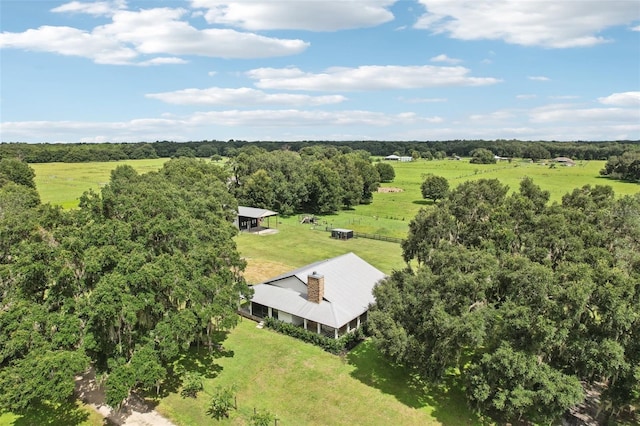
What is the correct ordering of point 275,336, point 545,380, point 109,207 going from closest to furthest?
point 545,380 < point 109,207 < point 275,336

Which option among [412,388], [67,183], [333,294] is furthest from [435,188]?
[67,183]

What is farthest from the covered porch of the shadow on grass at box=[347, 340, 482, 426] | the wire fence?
the wire fence

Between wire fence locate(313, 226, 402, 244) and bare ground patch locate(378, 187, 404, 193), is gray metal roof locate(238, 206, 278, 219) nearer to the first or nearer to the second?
wire fence locate(313, 226, 402, 244)

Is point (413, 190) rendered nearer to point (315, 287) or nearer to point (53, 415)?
point (315, 287)

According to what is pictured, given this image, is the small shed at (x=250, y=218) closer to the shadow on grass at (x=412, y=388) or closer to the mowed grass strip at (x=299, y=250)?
the mowed grass strip at (x=299, y=250)

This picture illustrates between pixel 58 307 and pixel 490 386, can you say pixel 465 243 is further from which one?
pixel 58 307

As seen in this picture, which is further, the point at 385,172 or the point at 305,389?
the point at 385,172

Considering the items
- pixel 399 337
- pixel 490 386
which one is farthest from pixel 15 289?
pixel 490 386
